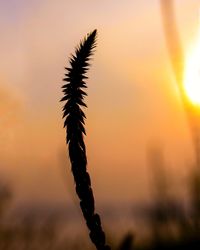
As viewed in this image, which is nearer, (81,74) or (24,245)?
(81,74)

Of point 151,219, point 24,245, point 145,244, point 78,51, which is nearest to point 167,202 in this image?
point 151,219

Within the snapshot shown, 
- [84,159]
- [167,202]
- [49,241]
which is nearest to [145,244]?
[167,202]

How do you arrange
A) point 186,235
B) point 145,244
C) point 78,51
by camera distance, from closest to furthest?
point 78,51 < point 186,235 < point 145,244

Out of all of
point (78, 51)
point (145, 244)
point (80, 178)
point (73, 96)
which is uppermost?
point (78, 51)

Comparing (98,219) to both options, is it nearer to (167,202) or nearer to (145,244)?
(145,244)

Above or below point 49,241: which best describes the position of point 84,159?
above

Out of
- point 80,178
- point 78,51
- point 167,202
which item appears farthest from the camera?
point 167,202
